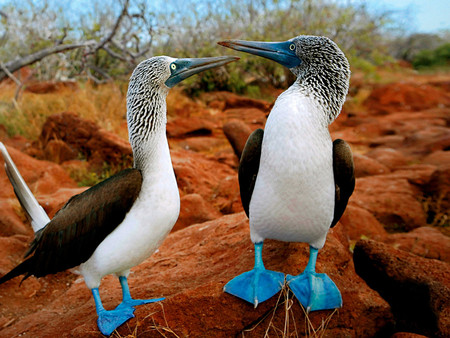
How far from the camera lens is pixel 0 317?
3.26m

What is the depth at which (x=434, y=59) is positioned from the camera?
101 ft


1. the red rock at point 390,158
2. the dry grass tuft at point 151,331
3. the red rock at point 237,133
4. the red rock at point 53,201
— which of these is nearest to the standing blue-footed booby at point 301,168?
the dry grass tuft at point 151,331

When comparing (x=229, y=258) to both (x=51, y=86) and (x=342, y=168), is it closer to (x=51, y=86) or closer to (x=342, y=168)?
(x=342, y=168)

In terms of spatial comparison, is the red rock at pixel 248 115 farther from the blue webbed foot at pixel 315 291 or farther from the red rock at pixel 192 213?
the blue webbed foot at pixel 315 291

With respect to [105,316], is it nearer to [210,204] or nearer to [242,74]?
[210,204]

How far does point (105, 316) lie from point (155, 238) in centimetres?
56

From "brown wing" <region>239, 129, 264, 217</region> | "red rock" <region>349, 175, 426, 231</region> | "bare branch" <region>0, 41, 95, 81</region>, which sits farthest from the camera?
"bare branch" <region>0, 41, 95, 81</region>

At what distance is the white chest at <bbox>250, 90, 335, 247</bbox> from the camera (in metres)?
2.13

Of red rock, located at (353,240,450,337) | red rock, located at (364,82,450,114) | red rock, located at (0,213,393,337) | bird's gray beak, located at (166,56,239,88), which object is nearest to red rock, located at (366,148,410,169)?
red rock, located at (353,240,450,337)

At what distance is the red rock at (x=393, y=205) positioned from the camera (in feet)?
17.2

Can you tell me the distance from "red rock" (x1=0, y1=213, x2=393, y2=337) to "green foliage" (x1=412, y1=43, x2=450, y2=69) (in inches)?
1267

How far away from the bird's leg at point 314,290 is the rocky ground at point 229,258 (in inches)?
2.9

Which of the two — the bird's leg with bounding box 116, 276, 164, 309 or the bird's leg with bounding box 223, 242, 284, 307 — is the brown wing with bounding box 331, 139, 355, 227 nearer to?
the bird's leg with bounding box 223, 242, 284, 307

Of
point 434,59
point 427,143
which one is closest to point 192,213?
point 427,143
